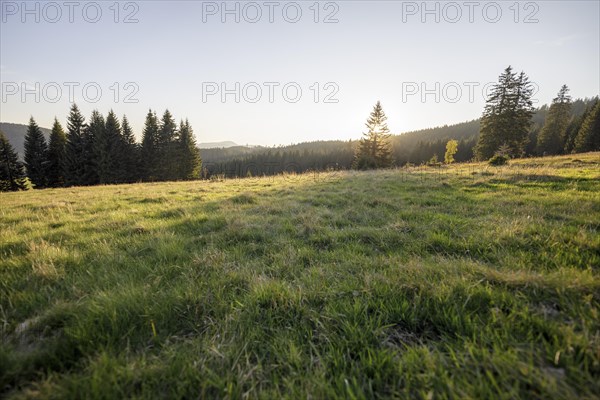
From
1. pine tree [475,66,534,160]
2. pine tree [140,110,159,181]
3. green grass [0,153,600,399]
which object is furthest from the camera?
pine tree [140,110,159,181]

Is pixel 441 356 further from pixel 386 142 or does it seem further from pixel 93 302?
pixel 386 142

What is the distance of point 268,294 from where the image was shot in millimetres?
2617

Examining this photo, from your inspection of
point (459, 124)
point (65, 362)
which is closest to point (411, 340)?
point (65, 362)

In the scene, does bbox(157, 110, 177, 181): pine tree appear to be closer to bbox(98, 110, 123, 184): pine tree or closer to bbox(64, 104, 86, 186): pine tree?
bbox(98, 110, 123, 184): pine tree

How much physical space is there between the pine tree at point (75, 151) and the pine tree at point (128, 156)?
561 centimetres

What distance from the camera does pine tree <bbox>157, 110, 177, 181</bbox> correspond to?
1897 inches

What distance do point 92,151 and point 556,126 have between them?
89945 millimetres

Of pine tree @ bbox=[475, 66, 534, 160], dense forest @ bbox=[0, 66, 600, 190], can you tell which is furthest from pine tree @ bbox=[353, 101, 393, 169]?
pine tree @ bbox=[475, 66, 534, 160]

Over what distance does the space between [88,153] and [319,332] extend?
5502 centimetres

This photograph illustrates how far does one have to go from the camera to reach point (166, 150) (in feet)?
159

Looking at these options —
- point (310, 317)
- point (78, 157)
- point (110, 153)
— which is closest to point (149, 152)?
point (110, 153)

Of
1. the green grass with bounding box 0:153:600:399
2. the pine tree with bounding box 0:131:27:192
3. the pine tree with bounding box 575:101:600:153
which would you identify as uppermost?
the pine tree with bounding box 575:101:600:153

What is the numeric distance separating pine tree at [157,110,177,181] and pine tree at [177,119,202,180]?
1.03 m

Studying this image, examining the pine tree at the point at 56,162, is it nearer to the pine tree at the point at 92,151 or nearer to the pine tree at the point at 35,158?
the pine tree at the point at 35,158
